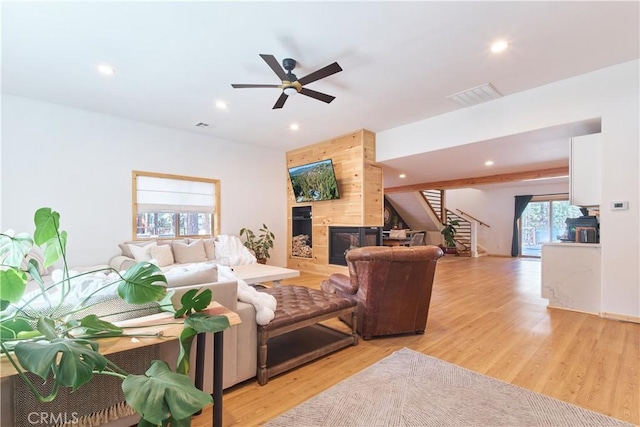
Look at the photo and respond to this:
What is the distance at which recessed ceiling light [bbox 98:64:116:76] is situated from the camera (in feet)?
10.7

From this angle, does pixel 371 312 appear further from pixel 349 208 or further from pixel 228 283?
pixel 349 208

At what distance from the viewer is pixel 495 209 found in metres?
10.4

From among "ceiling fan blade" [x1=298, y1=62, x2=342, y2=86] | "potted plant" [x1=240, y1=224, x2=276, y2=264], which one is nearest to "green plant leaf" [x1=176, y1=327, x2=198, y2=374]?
"ceiling fan blade" [x1=298, y1=62, x2=342, y2=86]

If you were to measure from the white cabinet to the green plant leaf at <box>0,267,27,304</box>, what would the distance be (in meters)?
4.92

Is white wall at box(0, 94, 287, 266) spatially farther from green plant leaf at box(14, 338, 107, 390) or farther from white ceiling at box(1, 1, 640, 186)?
green plant leaf at box(14, 338, 107, 390)

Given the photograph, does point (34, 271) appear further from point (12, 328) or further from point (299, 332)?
point (299, 332)

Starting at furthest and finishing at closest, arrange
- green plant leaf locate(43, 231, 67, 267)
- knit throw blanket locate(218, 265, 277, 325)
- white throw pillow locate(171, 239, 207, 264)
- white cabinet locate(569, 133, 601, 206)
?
white throw pillow locate(171, 239, 207, 264)
white cabinet locate(569, 133, 601, 206)
knit throw blanket locate(218, 265, 277, 325)
green plant leaf locate(43, 231, 67, 267)

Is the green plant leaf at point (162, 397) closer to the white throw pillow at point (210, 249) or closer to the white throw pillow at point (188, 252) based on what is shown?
the white throw pillow at point (188, 252)

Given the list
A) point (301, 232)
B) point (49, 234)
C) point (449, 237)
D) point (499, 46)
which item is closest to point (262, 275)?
point (49, 234)

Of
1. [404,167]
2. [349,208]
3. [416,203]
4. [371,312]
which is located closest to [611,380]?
[371,312]

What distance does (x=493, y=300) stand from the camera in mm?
4129

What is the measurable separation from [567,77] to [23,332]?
17.0 feet

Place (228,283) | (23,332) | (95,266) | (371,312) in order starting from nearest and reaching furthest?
(23,332), (228,283), (371,312), (95,266)

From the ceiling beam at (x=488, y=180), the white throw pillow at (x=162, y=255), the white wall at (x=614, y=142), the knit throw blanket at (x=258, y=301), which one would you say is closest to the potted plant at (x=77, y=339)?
the knit throw blanket at (x=258, y=301)
